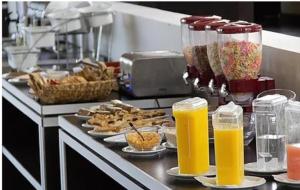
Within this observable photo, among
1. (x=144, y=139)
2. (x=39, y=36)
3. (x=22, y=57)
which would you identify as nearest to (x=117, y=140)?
(x=144, y=139)

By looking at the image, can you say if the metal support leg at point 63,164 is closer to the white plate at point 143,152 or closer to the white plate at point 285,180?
the white plate at point 143,152

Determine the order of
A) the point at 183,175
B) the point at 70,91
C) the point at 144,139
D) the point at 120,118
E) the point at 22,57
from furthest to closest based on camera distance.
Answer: the point at 22,57 → the point at 70,91 → the point at 120,118 → the point at 144,139 → the point at 183,175

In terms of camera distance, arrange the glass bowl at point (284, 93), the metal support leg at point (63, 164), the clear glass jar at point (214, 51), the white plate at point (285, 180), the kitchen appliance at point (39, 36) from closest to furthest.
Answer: the white plate at point (285, 180), the glass bowl at point (284, 93), the clear glass jar at point (214, 51), the metal support leg at point (63, 164), the kitchen appliance at point (39, 36)

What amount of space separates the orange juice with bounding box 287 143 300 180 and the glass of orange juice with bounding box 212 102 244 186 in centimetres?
10

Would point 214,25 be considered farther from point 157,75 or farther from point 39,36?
point 39,36

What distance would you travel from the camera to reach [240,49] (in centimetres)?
217

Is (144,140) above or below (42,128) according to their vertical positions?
above

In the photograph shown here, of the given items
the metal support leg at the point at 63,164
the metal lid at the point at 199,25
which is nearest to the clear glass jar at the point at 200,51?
the metal lid at the point at 199,25

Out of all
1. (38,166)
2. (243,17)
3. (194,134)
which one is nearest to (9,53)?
(38,166)

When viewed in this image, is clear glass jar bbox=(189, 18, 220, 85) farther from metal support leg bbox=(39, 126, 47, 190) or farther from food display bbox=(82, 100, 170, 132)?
metal support leg bbox=(39, 126, 47, 190)

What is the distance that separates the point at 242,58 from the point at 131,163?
17.1 inches

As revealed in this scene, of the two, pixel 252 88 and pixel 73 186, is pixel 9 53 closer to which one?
pixel 73 186

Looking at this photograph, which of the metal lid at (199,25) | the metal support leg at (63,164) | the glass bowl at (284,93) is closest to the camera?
the glass bowl at (284,93)

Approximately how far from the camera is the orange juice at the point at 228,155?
5.65 ft
